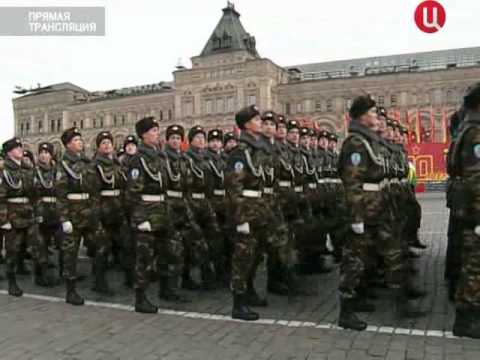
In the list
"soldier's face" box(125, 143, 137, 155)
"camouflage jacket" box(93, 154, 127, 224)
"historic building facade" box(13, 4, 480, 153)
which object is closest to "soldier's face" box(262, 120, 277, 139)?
"camouflage jacket" box(93, 154, 127, 224)

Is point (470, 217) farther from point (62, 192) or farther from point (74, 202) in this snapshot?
point (62, 192)

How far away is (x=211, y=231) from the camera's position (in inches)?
276

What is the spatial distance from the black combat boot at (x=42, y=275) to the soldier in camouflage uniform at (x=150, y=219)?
210 cm

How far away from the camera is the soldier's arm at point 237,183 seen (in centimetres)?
523

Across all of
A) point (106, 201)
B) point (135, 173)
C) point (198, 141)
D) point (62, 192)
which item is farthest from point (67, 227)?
point (198, 141)

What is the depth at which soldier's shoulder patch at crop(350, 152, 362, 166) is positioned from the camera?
4898mm

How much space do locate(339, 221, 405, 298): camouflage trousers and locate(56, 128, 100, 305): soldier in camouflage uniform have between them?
309 cm

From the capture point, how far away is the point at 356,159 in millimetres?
4906

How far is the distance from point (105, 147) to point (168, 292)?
2.13 m

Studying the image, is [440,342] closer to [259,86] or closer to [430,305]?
[430,305]

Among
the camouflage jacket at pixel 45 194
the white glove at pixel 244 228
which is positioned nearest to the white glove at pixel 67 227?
the camouflage jacket at pixel 45 194

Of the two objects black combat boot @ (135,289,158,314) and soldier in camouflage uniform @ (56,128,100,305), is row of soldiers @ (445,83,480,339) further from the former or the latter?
soldier in camouflage uniform @ (56,128,100,305)

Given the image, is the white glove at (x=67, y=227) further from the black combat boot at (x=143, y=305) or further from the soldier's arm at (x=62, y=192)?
the black combat boot at (x=143, y=305)

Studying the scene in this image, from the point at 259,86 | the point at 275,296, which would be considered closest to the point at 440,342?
the point at 275,296
